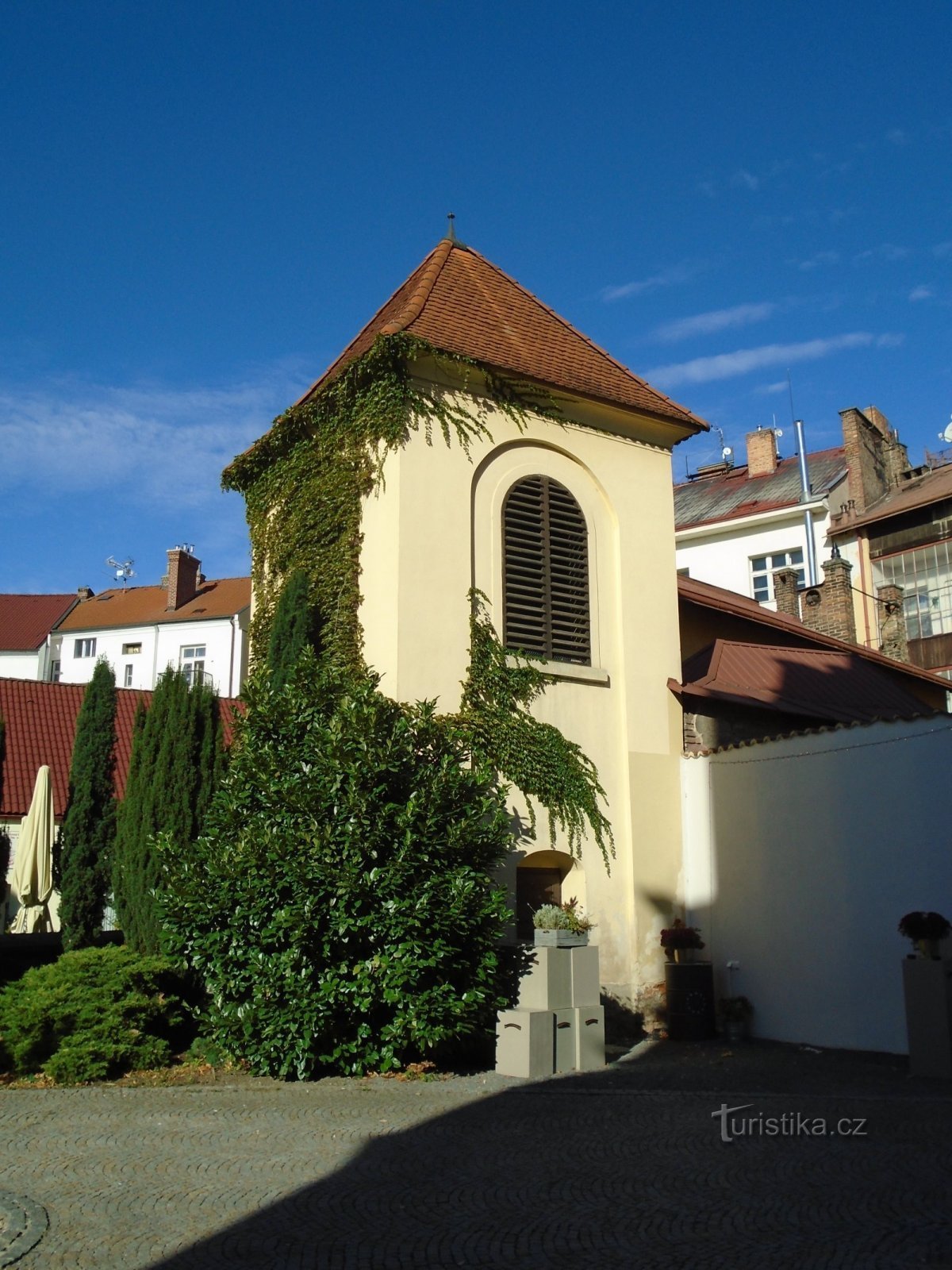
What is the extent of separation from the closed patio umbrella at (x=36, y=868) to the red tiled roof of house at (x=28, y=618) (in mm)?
45435

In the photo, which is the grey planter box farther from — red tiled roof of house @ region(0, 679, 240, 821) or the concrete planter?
red tiled roof of house @ region(0, 679, 240, 821)

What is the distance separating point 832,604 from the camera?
27.3 m

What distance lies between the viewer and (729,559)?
3900 centimetres

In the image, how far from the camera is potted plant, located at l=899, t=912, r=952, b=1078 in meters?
10.9

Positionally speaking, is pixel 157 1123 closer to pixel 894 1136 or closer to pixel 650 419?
pixel 894 1136

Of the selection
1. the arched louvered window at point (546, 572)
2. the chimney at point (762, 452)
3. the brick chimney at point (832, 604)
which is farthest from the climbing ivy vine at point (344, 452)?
the chimney at point (762, 452)

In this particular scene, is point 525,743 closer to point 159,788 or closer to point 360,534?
point 360,534

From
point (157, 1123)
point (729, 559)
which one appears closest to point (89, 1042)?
point (157, 1123)

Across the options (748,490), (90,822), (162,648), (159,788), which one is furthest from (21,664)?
(159,788)

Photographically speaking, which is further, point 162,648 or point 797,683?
point 162,648

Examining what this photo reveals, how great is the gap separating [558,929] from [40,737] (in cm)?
1631

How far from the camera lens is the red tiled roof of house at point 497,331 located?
50.2 feet

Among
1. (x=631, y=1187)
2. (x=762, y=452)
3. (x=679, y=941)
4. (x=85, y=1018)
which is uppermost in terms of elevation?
(x=762, y=452)

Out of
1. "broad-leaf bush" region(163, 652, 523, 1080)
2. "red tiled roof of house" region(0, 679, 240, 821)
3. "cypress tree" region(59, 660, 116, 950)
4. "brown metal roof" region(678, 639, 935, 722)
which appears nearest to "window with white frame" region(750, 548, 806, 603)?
"brown metal roof" region(678, 639, 935, 722)
